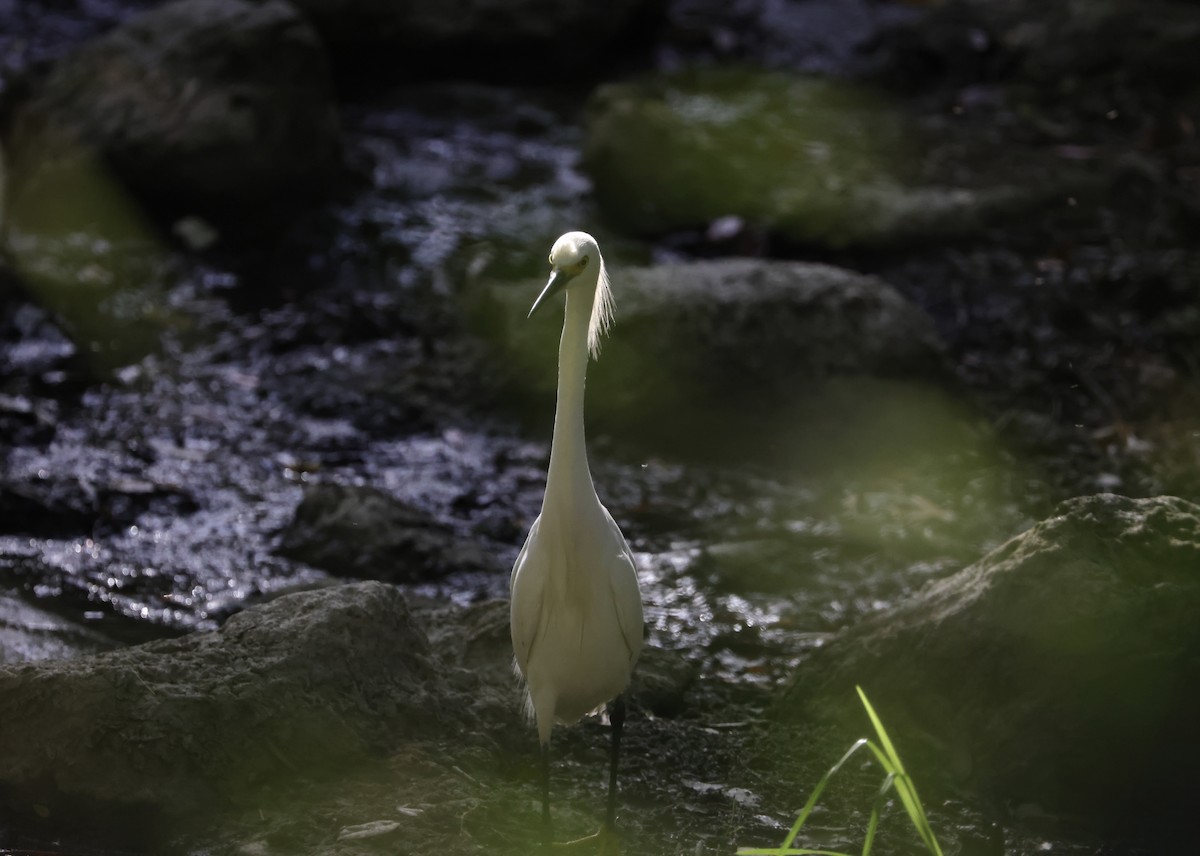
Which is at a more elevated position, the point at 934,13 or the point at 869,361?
the point at 934,13

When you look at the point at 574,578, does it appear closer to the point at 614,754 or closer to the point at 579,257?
the point at 614,754

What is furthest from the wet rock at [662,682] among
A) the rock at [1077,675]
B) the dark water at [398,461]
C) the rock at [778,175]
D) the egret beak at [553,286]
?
the rock at [778,175]

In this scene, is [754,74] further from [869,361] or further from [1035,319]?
[869,361]

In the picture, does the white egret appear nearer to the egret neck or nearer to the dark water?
the egret neck

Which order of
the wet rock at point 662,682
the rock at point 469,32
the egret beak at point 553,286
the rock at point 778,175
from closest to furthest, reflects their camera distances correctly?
the egret beak at point 553,286 < the wet rock at point 662,682 < the rock at point 778,175 < the rock at point 469,32

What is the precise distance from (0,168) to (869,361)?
5281 mm

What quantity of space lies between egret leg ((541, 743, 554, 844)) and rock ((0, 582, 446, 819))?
47cm

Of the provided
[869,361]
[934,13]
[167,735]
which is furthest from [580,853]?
[934,13]

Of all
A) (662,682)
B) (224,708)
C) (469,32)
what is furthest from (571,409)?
(469,32)

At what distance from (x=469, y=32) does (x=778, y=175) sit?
2.84m

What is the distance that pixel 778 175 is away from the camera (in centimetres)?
888

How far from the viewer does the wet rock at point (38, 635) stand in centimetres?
420

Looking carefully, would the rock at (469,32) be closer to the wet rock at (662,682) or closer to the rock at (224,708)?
the wet rock at (662,682)

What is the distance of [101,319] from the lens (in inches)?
284
